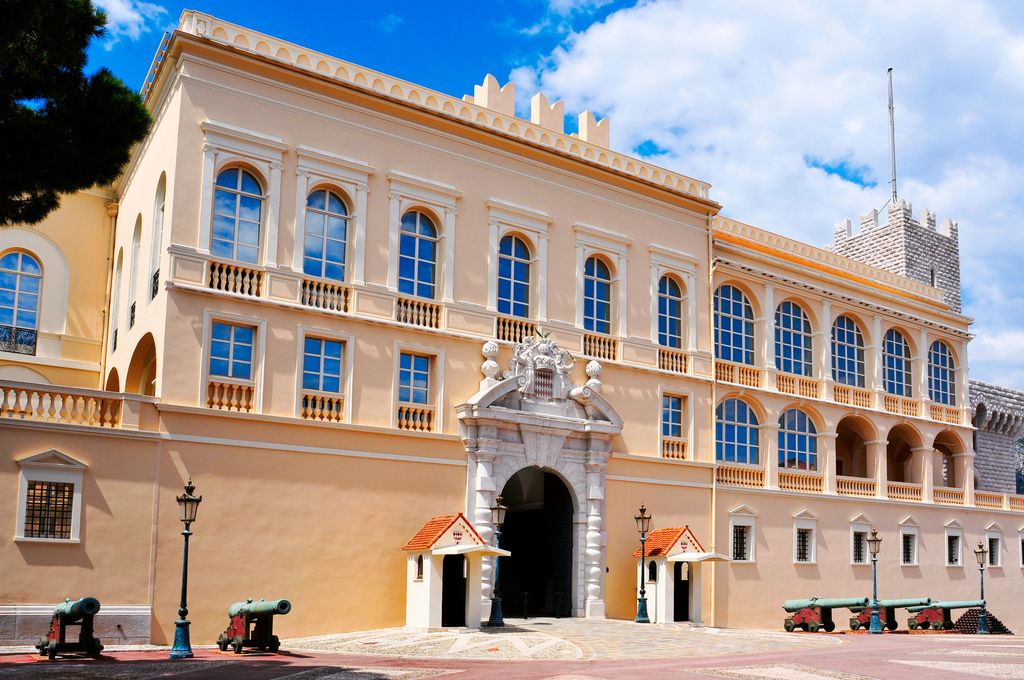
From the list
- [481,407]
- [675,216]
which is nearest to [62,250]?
[481,407]

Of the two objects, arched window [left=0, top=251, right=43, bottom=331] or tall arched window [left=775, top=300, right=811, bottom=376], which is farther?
tall arched window [left=775, top=300, right=811, bottom=376]

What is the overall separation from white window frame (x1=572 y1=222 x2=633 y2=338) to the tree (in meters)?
13.9

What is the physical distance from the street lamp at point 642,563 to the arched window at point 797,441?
6918 mm

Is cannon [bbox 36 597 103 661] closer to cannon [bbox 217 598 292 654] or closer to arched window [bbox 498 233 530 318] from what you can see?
cannon [bbox 217 598 292 654]

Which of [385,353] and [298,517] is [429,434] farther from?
[298,517]

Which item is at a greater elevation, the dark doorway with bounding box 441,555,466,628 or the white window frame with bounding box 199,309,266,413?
the white window frame with bounding box 199,309,266,413

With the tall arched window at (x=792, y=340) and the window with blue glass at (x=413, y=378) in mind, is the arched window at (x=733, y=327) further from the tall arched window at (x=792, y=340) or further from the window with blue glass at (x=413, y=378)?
the window with blue glass at (x=413, y=378)

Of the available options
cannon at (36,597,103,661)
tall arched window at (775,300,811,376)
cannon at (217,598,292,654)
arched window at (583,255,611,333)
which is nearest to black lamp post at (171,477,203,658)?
cannon at (217,598,292,654)

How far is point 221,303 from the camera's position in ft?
67.2

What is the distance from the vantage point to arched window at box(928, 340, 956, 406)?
115 ft

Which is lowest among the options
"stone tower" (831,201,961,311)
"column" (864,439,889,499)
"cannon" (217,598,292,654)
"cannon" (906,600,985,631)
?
"cannon" (906,600,985,631)

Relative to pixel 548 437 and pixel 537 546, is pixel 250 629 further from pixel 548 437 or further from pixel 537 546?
pixel 537 546

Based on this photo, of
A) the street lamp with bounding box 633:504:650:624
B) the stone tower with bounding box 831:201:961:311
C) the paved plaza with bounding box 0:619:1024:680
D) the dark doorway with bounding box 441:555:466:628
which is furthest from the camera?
the stone tower with bounding box 831:201:961:311

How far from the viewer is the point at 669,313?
2775cm
